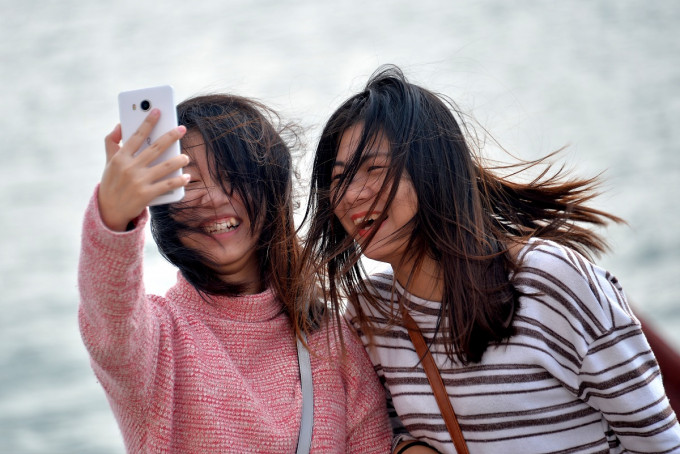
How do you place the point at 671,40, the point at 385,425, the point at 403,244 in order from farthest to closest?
the point at 671,40, the point at 385,425, the point at 403,244

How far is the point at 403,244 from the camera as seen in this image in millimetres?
1993

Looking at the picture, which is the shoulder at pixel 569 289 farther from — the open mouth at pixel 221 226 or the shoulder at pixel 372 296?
the open mouth at pixel 221 226

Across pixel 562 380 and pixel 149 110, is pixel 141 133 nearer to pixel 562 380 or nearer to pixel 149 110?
pixel 149 110

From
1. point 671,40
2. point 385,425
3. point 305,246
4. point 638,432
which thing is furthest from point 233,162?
point 671,40

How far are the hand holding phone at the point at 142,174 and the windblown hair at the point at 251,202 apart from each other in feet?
1.35

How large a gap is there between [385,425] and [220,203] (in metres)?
0.68

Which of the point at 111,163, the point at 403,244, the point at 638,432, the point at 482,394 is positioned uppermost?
the point at 111,163

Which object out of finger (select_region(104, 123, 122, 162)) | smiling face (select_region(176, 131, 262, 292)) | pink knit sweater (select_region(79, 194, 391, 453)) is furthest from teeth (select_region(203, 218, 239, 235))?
finger (select_region(104, 123, 122, 162))

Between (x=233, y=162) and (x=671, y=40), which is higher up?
(x=671, y=40)

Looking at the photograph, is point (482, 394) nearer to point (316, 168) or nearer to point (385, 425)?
point (385, 425)

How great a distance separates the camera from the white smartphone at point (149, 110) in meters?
1.60

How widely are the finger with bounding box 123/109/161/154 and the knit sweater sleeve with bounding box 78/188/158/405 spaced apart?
4.4 inches

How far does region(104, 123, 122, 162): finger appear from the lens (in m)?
1.63

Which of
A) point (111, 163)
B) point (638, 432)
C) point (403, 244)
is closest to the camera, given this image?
point (111, 163)
